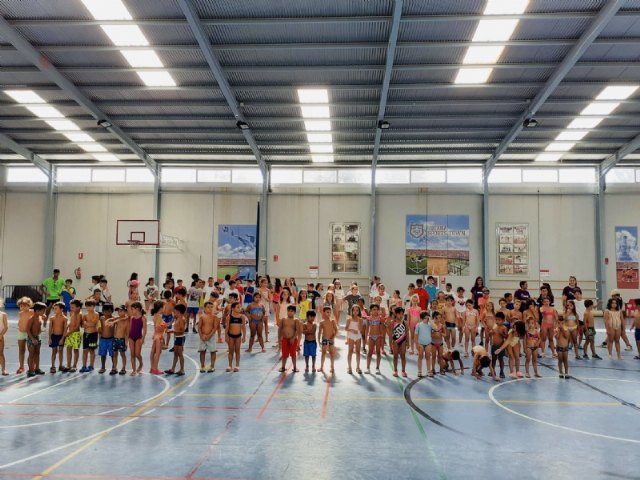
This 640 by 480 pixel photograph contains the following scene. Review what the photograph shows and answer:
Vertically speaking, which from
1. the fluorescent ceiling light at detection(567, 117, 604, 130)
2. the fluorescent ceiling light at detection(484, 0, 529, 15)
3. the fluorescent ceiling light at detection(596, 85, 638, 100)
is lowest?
the fluorescent ceiling light at detection(567, 117, 604, 130)

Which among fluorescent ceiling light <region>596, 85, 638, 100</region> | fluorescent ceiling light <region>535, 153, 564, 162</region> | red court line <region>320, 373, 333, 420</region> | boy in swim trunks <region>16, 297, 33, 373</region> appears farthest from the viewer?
fluorescent ceiling light <region>535, 153, 564, 162</region>

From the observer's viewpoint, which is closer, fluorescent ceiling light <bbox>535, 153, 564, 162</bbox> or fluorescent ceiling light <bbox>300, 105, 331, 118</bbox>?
fluorescent ceiling light <bbox>300, 105, 331, 118</bbox>

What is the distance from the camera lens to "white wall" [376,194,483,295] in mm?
27000

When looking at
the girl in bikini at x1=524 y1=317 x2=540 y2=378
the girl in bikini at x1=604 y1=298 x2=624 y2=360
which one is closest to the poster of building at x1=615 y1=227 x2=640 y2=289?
the girl in bikini at x1=604 y1=298 x2=624 y2=360

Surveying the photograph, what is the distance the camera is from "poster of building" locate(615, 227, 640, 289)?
85.6 feet

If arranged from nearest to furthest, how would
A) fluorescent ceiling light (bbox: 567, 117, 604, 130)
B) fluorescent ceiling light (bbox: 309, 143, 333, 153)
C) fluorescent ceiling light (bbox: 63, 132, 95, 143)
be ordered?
fluorescent ceiling light (bbox: 567, 117, 604, 130) < fluorescent ceiling light (bbox: 63, 132, 95, 143) < fluorescent ceiling light (bbox: 309, 143, 333, 153)

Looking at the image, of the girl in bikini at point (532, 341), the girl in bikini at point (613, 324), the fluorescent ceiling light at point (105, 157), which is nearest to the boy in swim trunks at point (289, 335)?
the girl in bikini at point (532, 341)

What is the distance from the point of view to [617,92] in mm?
19078

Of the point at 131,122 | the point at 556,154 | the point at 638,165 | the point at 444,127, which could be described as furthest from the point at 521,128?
the point at 131,122

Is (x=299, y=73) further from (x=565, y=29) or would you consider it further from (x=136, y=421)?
(x=136, y=421)

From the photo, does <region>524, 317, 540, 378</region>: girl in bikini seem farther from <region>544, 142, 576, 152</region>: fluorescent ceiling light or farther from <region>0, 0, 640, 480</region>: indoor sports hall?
<region>544, 142, 576, 152</region>: fluorescent ceiling light

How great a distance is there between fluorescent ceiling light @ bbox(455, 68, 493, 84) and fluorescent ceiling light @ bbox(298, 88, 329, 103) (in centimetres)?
528

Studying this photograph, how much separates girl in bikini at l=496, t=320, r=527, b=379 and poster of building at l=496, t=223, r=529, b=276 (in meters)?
15.1

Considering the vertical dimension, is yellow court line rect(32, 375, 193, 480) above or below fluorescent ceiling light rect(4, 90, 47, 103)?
below
